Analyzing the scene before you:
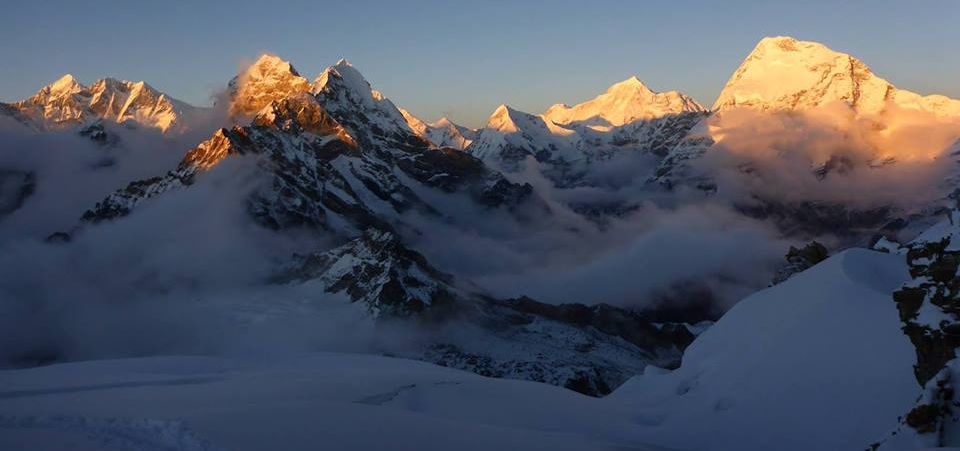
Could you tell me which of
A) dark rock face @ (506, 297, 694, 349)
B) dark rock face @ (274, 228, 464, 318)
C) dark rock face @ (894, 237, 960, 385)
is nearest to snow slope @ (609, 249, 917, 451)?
dark rock face @ (894, 237, 960, 385)

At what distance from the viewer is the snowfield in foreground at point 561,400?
2862 cm

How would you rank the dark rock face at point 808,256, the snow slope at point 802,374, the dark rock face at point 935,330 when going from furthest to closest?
1. the dark rock face at point 808,256
2. the snow slope at point 802,374
3. the dark rock face at point 935,330

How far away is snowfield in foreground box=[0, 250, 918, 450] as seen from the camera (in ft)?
93.9

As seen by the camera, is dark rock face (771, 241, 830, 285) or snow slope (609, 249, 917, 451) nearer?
snow slope (609, 249, 917, 451)

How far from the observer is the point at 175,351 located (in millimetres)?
138625

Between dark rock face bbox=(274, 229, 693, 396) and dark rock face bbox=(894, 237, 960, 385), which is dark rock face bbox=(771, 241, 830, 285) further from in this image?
dark rock face bbox=(274, 229, 693, 396)

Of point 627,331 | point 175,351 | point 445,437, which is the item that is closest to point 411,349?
point 175,351

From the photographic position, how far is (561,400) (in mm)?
43281

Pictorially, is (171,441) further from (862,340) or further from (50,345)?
(50,345)

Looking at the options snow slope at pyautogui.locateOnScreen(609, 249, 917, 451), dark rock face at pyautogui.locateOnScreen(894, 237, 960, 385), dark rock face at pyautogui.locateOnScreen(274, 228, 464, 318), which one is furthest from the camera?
dark rock face at pyautogui.locateOnScreen(274, 228, 464, 318)

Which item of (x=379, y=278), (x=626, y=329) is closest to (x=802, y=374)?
(x=379, y=278)

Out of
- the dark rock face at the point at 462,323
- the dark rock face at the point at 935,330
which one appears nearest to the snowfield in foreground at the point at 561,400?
the dark rock face at the point at 935,330

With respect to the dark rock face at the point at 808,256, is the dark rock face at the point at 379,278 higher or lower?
higher

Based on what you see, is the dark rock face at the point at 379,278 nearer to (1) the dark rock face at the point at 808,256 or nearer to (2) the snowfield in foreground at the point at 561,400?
(1) the dark rock face at the point at 808,256
